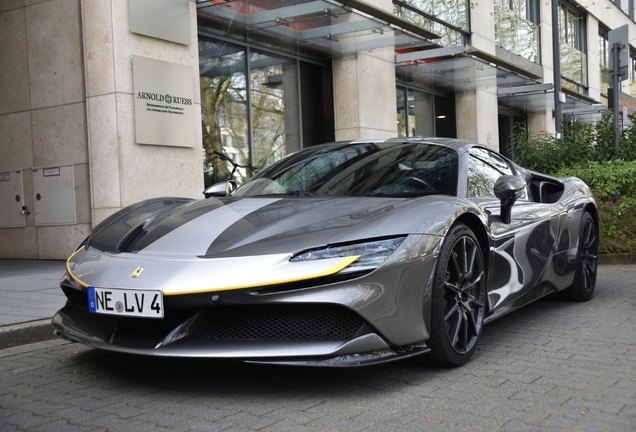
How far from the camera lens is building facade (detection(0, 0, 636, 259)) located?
9.03 metres

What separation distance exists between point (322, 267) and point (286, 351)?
1.22 ft

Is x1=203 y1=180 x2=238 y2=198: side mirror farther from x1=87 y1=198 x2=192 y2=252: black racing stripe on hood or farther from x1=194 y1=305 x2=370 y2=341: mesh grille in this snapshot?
x1=194 y1=305 x2=370 y2=341: mesh grille

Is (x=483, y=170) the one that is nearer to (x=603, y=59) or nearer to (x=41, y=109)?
(x=41, y=109)

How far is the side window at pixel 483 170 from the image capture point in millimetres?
4300

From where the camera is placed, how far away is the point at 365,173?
13.9 feet

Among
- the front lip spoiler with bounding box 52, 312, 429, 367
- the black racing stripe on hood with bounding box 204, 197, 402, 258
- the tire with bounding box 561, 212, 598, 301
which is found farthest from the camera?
the tire with bounding box 561, 212, 598, 301

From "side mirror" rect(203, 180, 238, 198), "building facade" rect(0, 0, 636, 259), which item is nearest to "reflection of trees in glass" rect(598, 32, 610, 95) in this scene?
"building facade" rect(0, 0, 636, 259)

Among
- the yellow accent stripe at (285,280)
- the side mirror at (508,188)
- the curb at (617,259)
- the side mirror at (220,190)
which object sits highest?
the side mirror at (220,190)

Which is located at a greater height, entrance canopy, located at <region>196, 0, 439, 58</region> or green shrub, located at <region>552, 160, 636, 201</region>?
entrance canopy, located at <region>196, 0, 439, 58</region>

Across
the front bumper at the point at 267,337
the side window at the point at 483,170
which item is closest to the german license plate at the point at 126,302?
the front bumper at the point at 267,337

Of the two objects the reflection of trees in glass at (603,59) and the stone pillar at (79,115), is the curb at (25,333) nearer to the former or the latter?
the stone pillar at (79,115)

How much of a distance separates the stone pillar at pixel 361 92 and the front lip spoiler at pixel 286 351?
422 inches

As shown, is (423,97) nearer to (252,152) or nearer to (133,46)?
(252,152)

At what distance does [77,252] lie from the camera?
3.81 m
